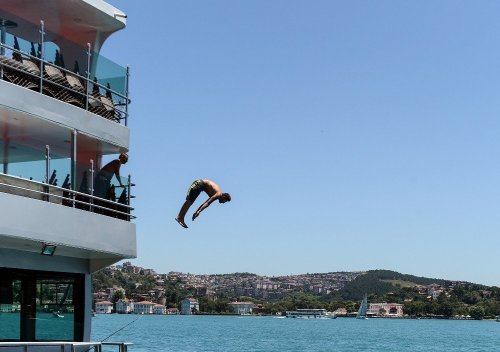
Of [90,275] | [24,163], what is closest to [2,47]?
[24,163]

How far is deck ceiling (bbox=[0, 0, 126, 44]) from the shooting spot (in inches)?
639

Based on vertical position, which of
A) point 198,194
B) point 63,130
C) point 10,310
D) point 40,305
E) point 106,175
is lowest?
point 10,310

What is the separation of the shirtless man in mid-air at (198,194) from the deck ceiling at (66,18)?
406cm

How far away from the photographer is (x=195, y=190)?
14.2 meters

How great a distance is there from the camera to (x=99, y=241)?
579 inches

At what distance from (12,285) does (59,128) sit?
8.10ft

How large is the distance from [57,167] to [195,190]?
2117 millimetres

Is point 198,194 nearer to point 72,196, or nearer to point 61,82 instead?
point 72,196

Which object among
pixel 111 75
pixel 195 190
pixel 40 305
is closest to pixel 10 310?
pixel 40 305

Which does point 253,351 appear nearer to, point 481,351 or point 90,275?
point 481,351

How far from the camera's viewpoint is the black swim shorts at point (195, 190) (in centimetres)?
1422

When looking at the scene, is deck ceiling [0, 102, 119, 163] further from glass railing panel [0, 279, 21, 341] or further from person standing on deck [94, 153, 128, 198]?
glass railing panel [0, 279, 21, 341]

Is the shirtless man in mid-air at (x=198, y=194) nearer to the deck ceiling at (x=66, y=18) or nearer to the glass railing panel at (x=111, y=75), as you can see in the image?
the glass railing panel at (x=111, y=75)

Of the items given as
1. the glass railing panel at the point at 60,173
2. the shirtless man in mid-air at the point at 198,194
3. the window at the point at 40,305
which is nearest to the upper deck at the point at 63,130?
the glass railing panel at the point at 60,173
